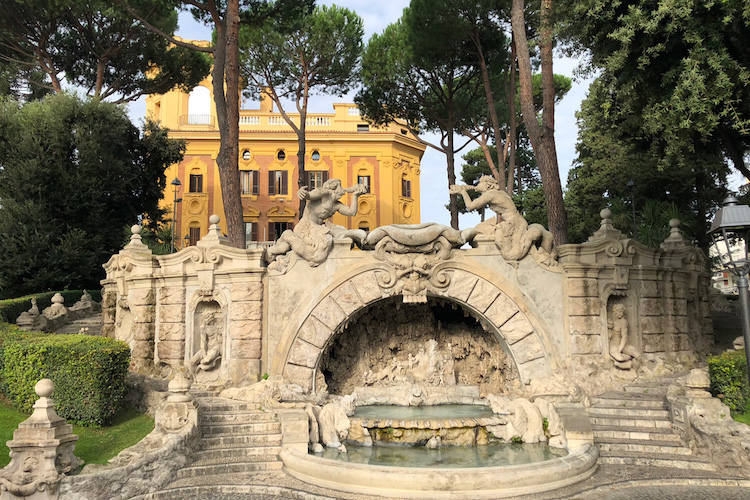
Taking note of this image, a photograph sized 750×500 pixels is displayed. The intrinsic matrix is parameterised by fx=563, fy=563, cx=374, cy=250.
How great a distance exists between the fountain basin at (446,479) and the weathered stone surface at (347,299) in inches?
149

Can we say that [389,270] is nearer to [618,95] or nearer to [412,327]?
[412,327]

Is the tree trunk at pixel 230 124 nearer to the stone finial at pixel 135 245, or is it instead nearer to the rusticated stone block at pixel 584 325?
the stone finial at pixel 135 245

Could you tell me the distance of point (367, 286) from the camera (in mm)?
11781

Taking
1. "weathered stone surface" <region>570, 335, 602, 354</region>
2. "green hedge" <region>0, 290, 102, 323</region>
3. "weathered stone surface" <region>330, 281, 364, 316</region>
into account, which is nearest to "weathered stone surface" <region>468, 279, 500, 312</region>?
"weathered stone surface" <region>570, 335, 602, 354</region>

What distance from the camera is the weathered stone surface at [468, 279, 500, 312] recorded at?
1173 centimetres

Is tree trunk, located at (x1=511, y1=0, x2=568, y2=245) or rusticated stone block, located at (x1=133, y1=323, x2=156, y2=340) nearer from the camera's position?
rusticated stone block, located at (x1=133, y1=323, x2=156, y2=340)

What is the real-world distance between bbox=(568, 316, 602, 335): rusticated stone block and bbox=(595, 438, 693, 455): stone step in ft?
8.06

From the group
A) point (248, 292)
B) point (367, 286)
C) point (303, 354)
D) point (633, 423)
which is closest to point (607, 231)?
point (633, 423)

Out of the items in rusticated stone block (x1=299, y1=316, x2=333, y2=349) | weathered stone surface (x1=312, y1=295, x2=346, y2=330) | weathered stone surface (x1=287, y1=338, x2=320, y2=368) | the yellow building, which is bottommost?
weathered stone surface (x1=287, y1=338, x2=320, y2=368)

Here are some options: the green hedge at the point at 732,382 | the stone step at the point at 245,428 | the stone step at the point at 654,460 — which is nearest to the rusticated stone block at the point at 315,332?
the stone step at the point at 245,428

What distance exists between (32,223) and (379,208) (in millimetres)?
21801

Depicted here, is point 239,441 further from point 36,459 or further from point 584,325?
point 584,325

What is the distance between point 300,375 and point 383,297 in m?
2.35

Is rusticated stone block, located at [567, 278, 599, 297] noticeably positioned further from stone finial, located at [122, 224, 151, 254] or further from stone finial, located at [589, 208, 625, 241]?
stone finial, located at [122, 224, 151, 254]
